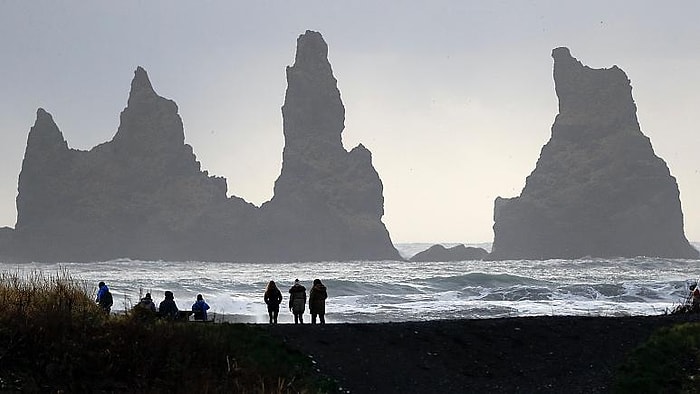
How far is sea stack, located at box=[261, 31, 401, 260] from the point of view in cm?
16288

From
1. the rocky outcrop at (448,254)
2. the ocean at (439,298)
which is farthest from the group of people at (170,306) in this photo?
the rocky outcrop at (448,254)

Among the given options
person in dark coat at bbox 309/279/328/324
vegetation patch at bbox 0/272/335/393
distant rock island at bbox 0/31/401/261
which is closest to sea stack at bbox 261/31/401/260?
distant rock island at bbox 0/31/401/261

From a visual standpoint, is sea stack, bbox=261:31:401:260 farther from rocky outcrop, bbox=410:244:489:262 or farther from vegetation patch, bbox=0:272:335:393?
vegetation patch, bbox=0:272:335:393

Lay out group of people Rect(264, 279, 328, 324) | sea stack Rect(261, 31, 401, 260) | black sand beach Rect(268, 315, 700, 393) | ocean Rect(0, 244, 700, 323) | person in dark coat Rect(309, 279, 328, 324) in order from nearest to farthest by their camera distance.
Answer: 1. black sand beach Rect(268, 315, 700, 393)
2. group of people Rect(264, 279, 328, 324)
3. person in dark coat Rect(309, 279, 328, 324)
4. ocean Rect(0, 244, 700, 323)
5. sea stack Rect(261, 31, 401, 260)

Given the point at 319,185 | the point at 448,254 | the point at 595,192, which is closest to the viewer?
the point at 595,192

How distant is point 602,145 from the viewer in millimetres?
161000

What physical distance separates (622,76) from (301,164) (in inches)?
2618

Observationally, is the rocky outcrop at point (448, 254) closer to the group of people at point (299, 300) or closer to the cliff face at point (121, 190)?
the cliff face at point (121, 190)

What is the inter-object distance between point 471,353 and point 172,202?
496ft

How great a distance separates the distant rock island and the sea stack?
21 cm

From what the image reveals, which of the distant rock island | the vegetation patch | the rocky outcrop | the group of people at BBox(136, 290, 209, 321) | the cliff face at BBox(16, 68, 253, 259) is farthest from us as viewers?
the rocky outcrop

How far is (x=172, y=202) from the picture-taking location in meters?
165

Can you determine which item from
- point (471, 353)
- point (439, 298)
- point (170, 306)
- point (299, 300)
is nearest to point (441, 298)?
point (439, 298)

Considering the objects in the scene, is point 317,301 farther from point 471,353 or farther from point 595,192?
point 595,192
